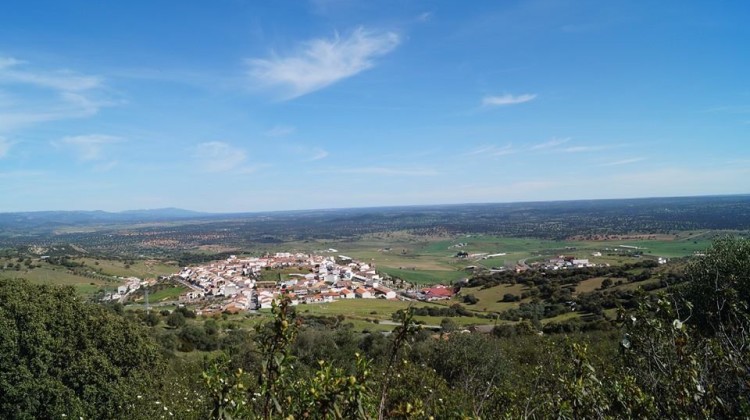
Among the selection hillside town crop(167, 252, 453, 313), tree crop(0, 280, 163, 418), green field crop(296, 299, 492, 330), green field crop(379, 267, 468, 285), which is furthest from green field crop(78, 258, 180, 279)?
tree crop(0, 280, 163, 418)

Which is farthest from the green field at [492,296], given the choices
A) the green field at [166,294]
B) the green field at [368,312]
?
the green field at [166,294]

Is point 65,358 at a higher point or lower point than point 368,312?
higher

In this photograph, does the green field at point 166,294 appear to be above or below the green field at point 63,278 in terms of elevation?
below

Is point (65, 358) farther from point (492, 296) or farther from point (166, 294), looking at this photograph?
point (166, 294)

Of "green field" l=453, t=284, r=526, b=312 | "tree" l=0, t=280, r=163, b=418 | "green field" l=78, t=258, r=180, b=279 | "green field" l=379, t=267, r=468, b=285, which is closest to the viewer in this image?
"tree" l=0, t=280, r=163, b=418

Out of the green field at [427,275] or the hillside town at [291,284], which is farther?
the green field at [427,275]

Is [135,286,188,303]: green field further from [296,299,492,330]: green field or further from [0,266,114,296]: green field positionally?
[296,299,492,330]: green field

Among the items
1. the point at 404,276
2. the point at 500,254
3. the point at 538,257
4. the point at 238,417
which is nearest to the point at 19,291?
the point at 238,417

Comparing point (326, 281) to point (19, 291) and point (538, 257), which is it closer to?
point (538, 257)

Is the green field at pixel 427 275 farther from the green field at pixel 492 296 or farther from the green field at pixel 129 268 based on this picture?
the green field at pixel 129 268

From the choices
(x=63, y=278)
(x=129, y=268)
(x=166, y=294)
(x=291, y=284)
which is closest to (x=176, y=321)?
(x=166, y=294)

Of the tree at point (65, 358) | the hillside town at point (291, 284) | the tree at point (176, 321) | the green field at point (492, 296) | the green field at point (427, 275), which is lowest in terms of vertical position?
the green field at point (427, 275)

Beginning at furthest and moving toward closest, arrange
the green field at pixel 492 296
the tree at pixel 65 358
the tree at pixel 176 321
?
the green field at pixel 492 296 → the tree at pixel 176 321 → the tree at pixel 65 358
